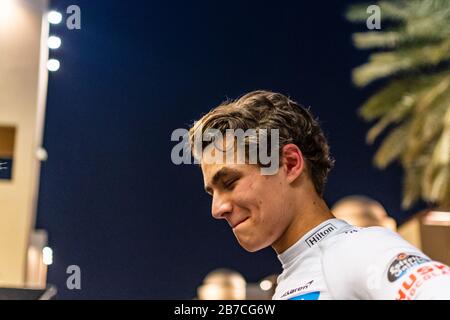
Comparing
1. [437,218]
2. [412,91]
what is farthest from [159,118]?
[412,91]

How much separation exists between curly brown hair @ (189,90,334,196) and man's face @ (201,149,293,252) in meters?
0.09

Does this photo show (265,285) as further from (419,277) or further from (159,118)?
(419,277)

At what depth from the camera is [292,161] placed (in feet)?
4.59

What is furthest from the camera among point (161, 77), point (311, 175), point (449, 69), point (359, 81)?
point (449, 69)

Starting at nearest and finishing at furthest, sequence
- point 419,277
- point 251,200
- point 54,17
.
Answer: point 419,277
point 251,200
point 54,17

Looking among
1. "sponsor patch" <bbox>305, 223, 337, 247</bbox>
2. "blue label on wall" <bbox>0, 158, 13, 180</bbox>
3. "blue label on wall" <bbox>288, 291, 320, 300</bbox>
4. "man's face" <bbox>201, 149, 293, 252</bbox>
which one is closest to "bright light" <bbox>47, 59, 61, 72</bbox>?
"blue label on wall" <bbox>0, 158, 13, 180</bbox>

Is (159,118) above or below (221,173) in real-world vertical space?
above

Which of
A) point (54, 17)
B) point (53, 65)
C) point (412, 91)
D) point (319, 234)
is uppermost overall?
point (412, 91)

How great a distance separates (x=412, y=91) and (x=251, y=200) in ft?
12.6

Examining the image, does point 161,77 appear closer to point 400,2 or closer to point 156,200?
point 156,200

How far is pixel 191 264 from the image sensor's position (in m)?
3.09

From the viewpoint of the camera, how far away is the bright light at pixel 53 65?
2.98 metres
